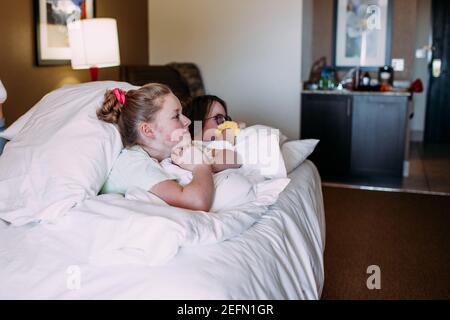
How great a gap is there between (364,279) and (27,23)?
8.07ft

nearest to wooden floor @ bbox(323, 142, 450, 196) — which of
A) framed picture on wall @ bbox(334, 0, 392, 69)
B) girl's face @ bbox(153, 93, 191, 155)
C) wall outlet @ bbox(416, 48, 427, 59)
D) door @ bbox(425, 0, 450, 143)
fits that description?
framed picture on wall @ bbox(334, 0, 392, 69)

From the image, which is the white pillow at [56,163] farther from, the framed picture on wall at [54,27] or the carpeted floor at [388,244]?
the framed picture on wall at [54,27]

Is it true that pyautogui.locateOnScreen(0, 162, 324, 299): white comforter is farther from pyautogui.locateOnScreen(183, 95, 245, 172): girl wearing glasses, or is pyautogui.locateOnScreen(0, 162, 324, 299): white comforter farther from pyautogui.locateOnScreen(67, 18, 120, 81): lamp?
pyautogui.locateOnScreen(67, 18, 120, 81): lamp

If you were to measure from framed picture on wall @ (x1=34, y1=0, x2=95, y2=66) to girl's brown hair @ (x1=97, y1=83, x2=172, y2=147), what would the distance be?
6.11ft

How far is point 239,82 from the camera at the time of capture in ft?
15.6

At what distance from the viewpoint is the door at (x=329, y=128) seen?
188 inches

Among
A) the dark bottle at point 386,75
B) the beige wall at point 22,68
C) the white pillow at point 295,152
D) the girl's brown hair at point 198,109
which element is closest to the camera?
the girl's brown hair at point 198,109

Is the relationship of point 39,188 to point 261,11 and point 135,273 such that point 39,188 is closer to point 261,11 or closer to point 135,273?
point 135,273

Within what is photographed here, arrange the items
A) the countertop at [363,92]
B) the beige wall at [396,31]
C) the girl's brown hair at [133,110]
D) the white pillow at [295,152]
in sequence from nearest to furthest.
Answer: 1. the girl's brown hair at [133,110]
2. the white pillow at [295,152]
3. the countertop at [363,92]
4. the beige wall at [396,31]

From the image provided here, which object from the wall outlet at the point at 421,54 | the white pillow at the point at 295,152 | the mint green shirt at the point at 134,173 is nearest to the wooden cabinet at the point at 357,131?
the white pillow at the point at 295,152

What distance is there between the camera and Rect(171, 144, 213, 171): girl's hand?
1573mm

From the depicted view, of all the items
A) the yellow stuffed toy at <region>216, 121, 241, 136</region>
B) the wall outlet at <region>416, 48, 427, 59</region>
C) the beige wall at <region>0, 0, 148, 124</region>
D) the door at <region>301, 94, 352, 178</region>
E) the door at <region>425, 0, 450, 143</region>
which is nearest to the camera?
the yellow stuffed toy at <region>216, 121, 241, 136</region>

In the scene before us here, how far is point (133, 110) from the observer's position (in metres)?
1.67

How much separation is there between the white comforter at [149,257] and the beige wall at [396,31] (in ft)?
14.9
